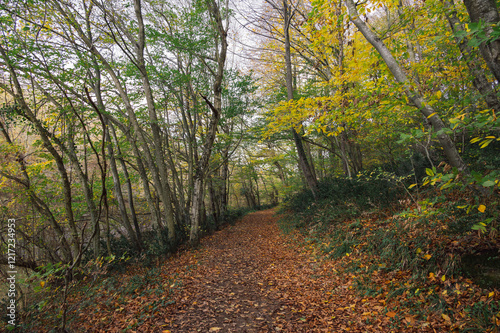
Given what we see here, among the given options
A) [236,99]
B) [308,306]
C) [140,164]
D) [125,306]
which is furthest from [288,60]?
[125,306]

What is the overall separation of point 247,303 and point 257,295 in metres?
0.36

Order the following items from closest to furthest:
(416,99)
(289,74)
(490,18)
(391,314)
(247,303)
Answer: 1. (490,18)
2. (391,314)
3. (416,99)
4. (247,303)
5. (289,74)

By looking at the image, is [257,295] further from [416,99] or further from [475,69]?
[475,69]

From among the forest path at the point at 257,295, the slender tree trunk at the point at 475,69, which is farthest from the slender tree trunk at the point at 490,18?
the forest path at the point at 257,295

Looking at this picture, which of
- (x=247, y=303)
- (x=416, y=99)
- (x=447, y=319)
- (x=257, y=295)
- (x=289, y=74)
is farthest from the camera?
(x=289, y=74)

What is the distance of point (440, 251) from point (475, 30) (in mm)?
3314

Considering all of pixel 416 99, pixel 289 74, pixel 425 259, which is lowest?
pixel 425 259

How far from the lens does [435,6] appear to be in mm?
4574

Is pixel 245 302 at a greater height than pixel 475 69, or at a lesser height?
lesser

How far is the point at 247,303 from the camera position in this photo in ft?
14.3

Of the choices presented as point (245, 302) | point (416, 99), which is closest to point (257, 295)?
point (245, 302)

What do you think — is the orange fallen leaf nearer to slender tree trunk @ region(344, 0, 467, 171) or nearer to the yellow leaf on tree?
the yellow leaf on tree

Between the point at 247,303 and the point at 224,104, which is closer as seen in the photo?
the point at 247,303

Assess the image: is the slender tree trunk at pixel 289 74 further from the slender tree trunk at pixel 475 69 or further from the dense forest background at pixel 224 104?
the slender tree trunk at pixel 475 69
